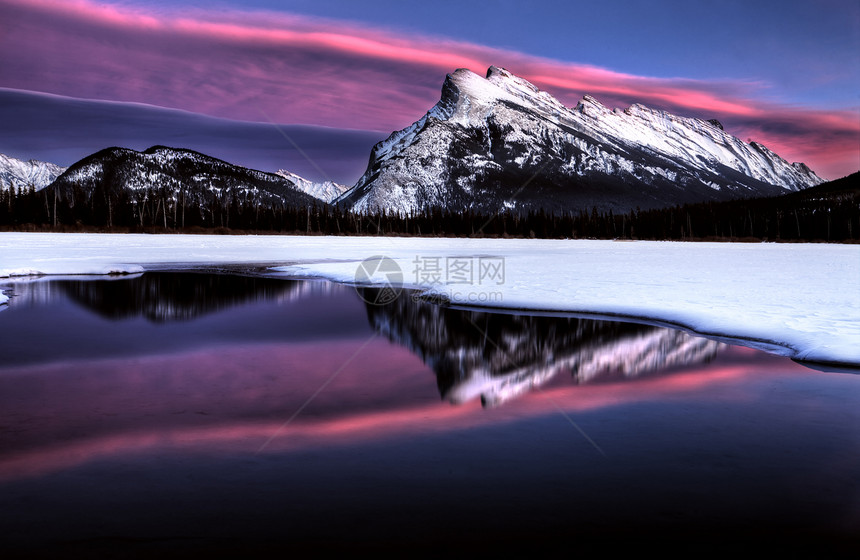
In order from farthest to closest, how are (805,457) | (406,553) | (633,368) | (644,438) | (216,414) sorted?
(633,368) → (216,414) → (644,438) → (805,457) → (406,553)

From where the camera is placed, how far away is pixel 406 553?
19.6ft

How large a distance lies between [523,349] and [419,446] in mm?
8008

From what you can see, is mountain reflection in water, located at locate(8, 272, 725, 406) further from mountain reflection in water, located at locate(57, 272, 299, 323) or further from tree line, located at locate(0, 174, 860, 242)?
tree line, located at locate(0, 174, 860, 242)

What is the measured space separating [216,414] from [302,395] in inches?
67.9

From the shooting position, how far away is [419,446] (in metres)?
9.00

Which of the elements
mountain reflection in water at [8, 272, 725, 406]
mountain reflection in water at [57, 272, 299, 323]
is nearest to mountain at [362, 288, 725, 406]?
mountain reflection in water at [8, 272, 725, 406]

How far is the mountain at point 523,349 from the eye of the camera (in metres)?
13.3

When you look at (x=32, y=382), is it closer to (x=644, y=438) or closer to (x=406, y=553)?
(x=406, y=553)

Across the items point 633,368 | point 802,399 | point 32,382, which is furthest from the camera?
point 633,368

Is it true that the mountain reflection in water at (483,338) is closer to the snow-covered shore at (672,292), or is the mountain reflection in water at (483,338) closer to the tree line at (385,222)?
the snow-covered shore at (672,292)

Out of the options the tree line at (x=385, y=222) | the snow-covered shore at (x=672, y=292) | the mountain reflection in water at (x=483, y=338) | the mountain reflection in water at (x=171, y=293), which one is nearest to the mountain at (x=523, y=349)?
the mountain reflection in water at (x=483, y=338)

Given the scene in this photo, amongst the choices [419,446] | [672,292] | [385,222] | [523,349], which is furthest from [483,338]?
[385,222]

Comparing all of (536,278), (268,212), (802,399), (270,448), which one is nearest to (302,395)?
(270,448)

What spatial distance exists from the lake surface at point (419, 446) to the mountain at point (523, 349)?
0.11 metres
